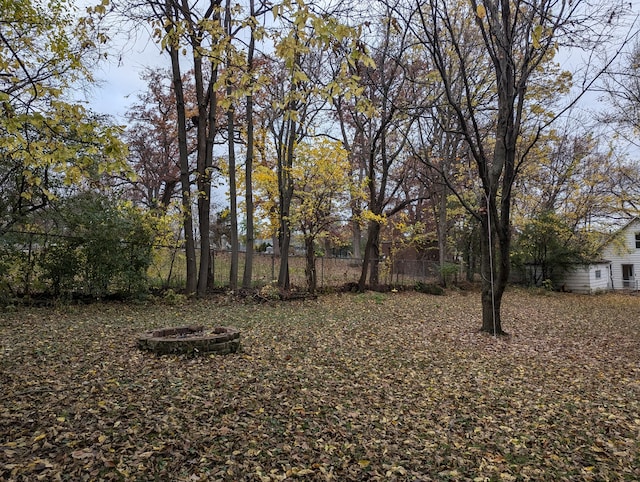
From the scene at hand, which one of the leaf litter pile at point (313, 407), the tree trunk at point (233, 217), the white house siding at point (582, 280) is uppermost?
the tree trunk at point (233, 217)

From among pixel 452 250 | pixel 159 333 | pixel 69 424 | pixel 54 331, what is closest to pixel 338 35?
pixel 69 424

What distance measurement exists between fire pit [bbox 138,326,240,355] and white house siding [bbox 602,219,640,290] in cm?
2444

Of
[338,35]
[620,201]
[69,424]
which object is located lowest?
[69,424]

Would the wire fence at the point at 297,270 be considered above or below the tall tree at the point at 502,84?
below

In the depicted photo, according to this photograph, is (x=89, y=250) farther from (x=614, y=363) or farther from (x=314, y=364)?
(x=614, y=363)

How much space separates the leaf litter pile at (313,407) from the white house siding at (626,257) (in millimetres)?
Result: 19977

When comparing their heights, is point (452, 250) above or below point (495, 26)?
below

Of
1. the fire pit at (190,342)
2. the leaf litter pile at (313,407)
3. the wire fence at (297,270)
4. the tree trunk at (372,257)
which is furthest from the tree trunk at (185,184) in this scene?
the tree trunk at (372,257)

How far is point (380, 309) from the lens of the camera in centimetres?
1005

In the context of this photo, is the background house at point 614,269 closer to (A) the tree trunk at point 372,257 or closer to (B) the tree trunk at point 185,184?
(A) the tree trunk at point 372,257

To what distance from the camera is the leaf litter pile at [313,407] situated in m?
2.63

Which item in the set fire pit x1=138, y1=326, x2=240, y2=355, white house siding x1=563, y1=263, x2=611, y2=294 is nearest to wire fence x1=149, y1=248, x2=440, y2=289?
fire pit x1=138, y1=326, x2=240, y2=355

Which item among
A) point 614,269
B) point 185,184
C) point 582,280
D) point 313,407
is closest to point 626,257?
point 614,269

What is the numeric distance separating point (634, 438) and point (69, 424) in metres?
4.47
